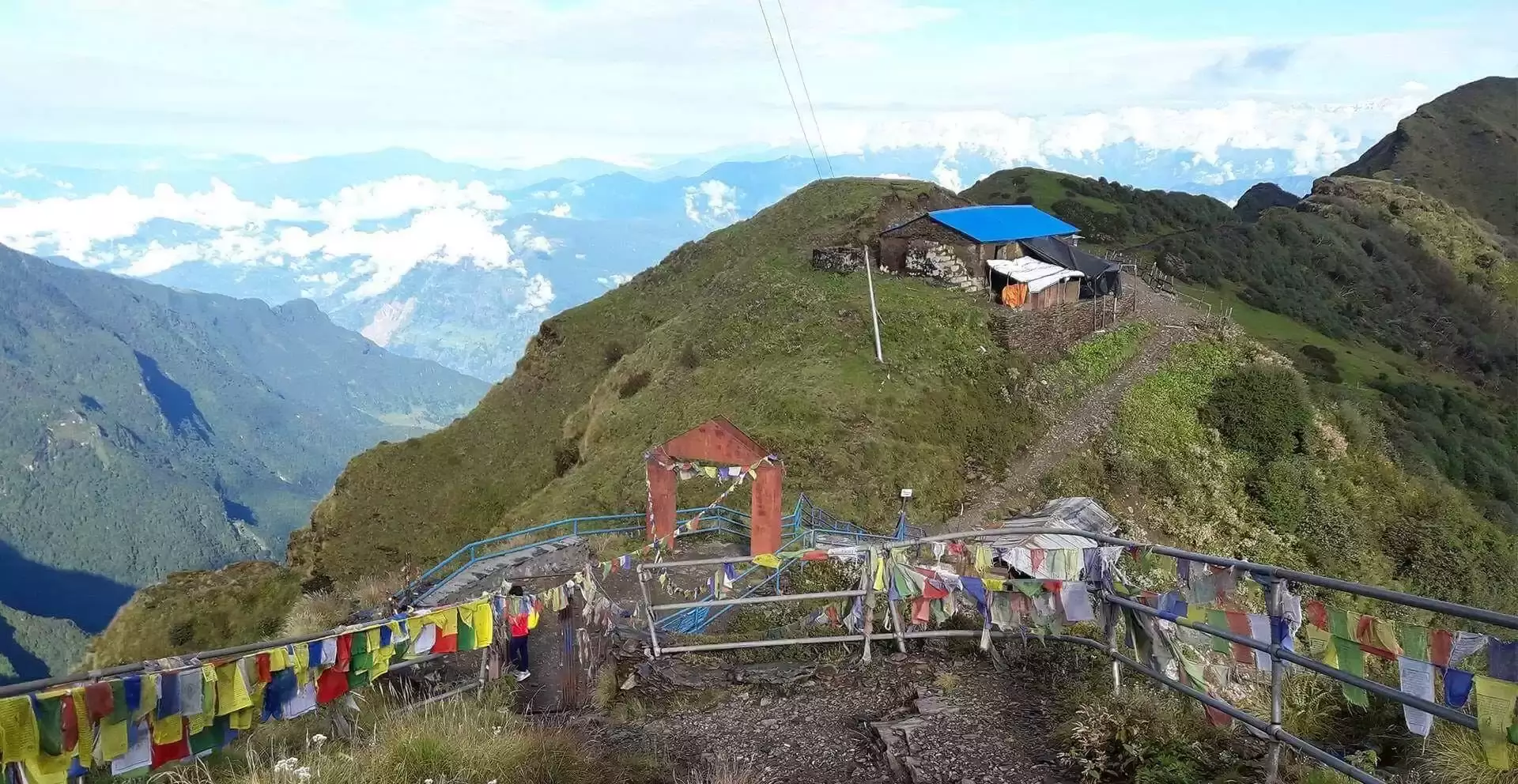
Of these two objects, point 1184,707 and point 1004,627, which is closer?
point 1184,707

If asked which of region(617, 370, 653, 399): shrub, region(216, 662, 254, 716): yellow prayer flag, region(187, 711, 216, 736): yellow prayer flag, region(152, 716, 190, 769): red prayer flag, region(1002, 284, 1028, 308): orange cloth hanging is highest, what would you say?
region(1002, 284, 1028, 308): orange cloth hanging

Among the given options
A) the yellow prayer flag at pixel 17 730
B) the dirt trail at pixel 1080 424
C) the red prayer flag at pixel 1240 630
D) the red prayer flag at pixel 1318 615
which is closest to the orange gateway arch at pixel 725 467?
the dirt trail at pixel 1080 424

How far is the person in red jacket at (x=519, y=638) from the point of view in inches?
440

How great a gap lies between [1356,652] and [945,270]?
1670 inches

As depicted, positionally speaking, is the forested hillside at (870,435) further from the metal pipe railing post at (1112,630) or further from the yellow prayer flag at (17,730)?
the yellow prayer flag at (17,730)

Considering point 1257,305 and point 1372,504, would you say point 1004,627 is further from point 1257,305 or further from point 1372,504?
point 1257,305

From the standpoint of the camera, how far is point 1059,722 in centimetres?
891

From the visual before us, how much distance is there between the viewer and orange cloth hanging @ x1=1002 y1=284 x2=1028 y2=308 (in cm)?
4606

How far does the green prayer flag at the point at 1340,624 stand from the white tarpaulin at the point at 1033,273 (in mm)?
40473

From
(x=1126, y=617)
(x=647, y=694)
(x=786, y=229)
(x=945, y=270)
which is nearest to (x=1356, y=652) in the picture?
(x=1126, y=617)

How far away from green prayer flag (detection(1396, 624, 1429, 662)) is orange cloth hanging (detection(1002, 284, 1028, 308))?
40.1 meters

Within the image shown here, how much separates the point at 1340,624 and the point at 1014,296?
40.4 meters

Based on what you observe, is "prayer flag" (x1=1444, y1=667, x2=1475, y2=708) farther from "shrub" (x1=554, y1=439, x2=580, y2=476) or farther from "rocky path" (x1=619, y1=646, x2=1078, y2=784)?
"shrub" (x1=554, y1=439, x2=580, y2=476)

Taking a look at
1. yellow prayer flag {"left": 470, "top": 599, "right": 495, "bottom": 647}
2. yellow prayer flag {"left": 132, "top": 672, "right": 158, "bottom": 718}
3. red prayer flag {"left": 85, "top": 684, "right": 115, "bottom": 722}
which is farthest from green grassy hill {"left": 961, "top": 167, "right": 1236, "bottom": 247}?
red prayer flag {"left": 85, "top": 684, "right": 115, "bottom": 722}
